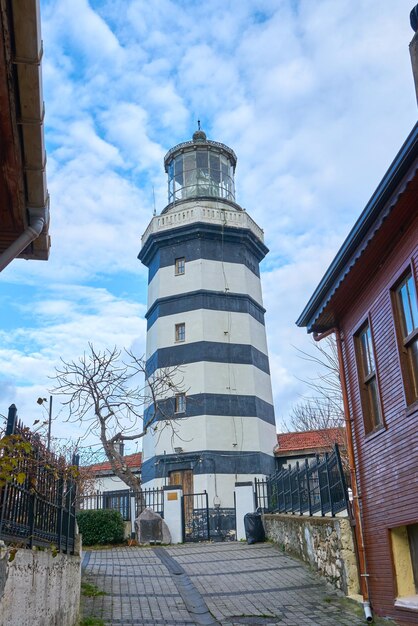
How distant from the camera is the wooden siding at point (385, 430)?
8.04 m

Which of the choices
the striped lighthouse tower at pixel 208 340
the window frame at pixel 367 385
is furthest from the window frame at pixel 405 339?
the striped lighthouse tower at pixel 208 340

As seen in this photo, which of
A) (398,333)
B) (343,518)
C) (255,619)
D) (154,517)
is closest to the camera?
(398,333)

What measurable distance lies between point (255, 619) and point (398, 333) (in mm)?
5172

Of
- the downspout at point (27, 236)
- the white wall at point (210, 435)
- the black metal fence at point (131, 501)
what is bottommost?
the black metal fence at point (131, 501)

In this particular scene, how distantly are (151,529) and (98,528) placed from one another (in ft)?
6.20

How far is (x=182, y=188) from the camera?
3422 centimetres

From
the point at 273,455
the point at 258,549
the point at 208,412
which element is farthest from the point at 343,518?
the point at 273,455

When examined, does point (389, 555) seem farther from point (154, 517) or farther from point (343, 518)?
point (154, 517)

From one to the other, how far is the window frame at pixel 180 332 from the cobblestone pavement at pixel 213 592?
43.1ft

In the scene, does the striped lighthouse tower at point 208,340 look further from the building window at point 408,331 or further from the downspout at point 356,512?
the building window at point 408,331

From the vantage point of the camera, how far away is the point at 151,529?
Answer: 22.6 meters

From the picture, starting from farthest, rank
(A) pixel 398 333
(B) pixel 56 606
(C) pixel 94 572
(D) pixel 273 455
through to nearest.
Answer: (D) pixel 273 455, (C) pixel 94 572, (A) pixel 398 333, (B) pixel 56 606

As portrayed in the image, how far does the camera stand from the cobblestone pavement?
10.2 metres

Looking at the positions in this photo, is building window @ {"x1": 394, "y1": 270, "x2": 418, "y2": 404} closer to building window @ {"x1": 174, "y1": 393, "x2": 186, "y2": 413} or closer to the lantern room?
building window @ {"x1": 174, "y1": 393, "x2": 186, "y2": 413}
